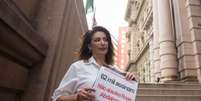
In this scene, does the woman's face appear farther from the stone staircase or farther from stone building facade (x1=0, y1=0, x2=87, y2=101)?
the stone staircase

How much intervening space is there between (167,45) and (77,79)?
427 inches

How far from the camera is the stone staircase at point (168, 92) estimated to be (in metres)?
6.11

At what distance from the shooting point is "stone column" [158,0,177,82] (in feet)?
35.1

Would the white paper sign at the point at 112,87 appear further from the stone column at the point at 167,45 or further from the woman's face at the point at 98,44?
the stone column at the point at 167,45

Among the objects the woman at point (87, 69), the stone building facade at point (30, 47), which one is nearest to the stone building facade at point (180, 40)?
the stone building facade at point (30, 47)

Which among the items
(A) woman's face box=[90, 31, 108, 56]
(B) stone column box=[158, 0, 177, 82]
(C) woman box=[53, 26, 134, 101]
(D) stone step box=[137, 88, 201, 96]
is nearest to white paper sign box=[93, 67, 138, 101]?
(C) woman box=[53, 26, 134, 101]

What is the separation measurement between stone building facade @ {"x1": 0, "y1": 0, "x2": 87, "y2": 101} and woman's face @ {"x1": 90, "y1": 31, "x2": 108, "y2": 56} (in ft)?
1.82

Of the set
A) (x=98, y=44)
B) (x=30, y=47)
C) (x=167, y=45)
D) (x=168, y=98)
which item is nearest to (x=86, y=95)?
(x=98, y=44)

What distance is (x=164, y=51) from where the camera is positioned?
450 inches

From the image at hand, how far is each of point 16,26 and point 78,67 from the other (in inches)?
21.2

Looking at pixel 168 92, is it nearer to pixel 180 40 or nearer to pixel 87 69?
pixel 180 40

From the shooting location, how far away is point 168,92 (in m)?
6.59

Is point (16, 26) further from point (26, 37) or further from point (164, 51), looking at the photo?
point (164, 51)

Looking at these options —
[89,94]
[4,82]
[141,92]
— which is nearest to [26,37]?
[4,82]
